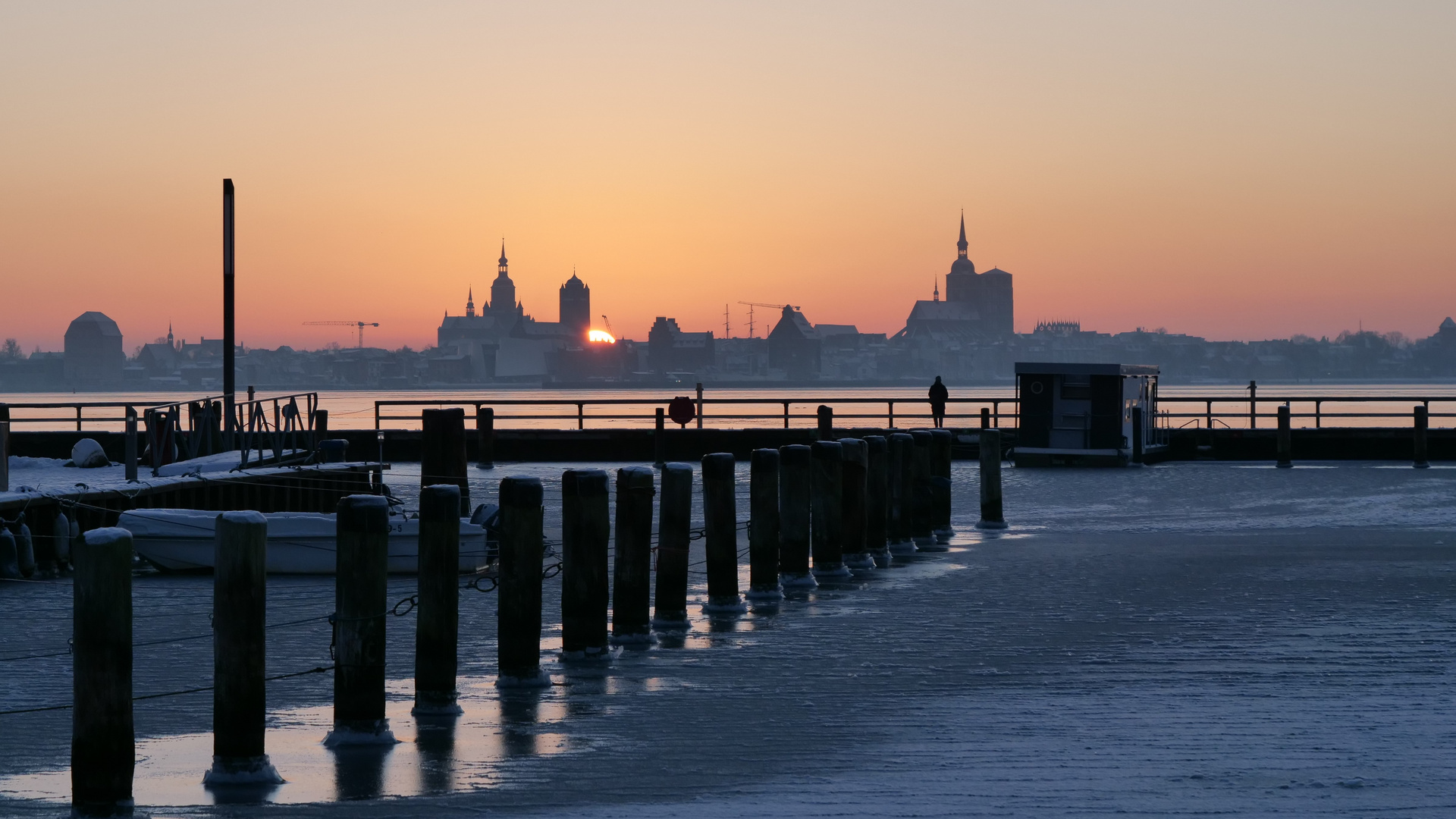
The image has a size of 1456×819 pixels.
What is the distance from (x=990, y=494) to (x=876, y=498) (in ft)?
15.9

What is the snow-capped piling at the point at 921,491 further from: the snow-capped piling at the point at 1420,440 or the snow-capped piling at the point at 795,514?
the snow-capped piling at the point at 1420,440

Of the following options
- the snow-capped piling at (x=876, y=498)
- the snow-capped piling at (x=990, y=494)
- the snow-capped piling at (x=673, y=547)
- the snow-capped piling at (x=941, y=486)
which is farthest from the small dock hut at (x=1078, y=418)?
the snow-capped piling at (x=673, y=547)

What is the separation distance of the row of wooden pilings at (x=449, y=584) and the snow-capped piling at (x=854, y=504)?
18mm

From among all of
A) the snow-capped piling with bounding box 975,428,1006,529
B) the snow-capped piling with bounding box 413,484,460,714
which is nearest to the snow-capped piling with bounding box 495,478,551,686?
the snow-capped piling with bounding box 413,484,460,714

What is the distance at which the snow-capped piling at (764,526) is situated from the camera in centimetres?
1412

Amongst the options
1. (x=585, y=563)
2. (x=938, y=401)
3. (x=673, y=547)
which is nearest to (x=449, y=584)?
(x=585, y=563)

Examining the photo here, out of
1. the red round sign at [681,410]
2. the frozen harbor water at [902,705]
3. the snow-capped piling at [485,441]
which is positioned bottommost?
the frozen harbor water at [902,705]

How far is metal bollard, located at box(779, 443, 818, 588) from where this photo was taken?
1475 centimetres

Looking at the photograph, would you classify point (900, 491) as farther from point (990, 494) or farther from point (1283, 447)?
point (1283, 447)

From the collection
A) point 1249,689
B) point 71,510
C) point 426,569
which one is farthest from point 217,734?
point 71,510

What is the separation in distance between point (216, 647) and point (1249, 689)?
5987mm

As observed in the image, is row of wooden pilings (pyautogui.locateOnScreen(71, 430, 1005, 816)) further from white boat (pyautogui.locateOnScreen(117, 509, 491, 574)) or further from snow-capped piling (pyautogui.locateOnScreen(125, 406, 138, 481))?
snow-capped piling (pyautogui.locateOnScreen(125, 406, 138, 481))

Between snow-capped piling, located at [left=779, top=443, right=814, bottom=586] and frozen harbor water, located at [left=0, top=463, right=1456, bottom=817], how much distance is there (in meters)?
0.31

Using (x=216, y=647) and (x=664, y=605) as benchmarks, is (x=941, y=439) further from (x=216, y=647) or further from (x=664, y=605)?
(x=216, y=647)
